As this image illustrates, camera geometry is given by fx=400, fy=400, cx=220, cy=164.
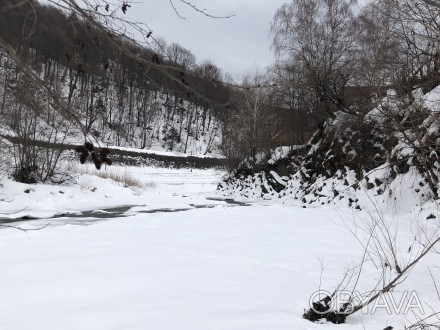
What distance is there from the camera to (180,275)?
425 centimetres

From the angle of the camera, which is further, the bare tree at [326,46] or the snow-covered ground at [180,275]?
A: the bare tree at [326,46]

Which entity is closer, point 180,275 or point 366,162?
point 180,275

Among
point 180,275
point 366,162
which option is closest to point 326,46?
point 366,162

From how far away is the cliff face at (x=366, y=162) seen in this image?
921cm

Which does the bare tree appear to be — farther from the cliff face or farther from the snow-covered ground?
the snow-covered ground

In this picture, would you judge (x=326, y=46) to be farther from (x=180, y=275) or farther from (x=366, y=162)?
(x=180, y=275)

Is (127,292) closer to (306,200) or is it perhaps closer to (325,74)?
(306,200)

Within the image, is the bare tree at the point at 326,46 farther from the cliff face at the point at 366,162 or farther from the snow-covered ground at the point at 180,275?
the snow-covered ground at the point at 180,275

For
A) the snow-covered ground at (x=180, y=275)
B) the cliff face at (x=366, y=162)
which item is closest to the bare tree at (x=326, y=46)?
the cliff face at (x=366, y=162)

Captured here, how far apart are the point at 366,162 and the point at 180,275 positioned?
11142mm

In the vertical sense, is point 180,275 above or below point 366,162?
below

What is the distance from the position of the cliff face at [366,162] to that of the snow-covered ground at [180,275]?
2.19 meters

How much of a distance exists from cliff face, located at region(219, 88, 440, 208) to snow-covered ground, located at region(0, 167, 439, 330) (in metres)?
2.19

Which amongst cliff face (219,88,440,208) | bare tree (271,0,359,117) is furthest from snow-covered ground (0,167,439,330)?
bare tree (271,0,359,117)
